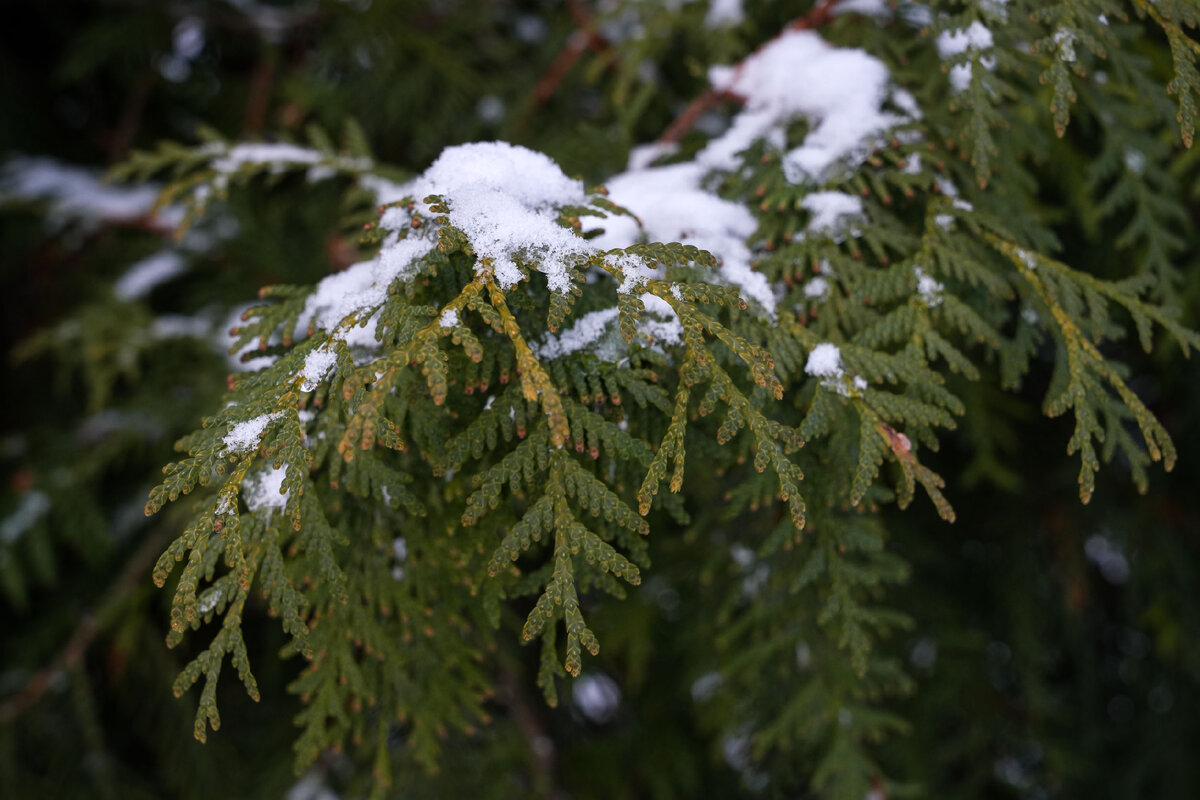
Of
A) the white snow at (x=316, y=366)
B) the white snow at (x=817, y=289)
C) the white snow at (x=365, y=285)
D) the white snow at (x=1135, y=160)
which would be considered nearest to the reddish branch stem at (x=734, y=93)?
the white snow at (x=817, y=289)

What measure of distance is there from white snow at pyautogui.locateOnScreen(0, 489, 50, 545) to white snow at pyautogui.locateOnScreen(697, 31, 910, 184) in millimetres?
1803

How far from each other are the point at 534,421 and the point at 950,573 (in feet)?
5.48

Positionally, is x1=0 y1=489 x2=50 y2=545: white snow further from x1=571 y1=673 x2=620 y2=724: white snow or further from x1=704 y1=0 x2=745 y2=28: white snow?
x1=704 y1=0 x2=745 y2=28: white snow

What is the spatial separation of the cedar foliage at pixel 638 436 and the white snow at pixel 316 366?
0.05 feet

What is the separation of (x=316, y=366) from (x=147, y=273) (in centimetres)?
150

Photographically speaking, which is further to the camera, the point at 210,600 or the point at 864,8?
the point at 864,8

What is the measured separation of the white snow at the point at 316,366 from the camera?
2.65 feet

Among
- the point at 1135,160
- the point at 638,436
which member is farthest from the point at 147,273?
the point at 1135,160

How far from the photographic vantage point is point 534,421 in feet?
2.89

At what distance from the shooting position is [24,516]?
1872 millimetres

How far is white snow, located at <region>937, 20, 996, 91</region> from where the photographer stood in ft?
3.37

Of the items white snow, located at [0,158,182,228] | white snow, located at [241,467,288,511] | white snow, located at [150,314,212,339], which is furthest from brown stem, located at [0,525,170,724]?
white snow, located at [241,467,288,511]

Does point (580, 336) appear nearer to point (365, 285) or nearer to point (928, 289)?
point (365, 285)

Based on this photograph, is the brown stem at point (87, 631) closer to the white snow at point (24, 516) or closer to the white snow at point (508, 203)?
the white snow at point (24, 516)
